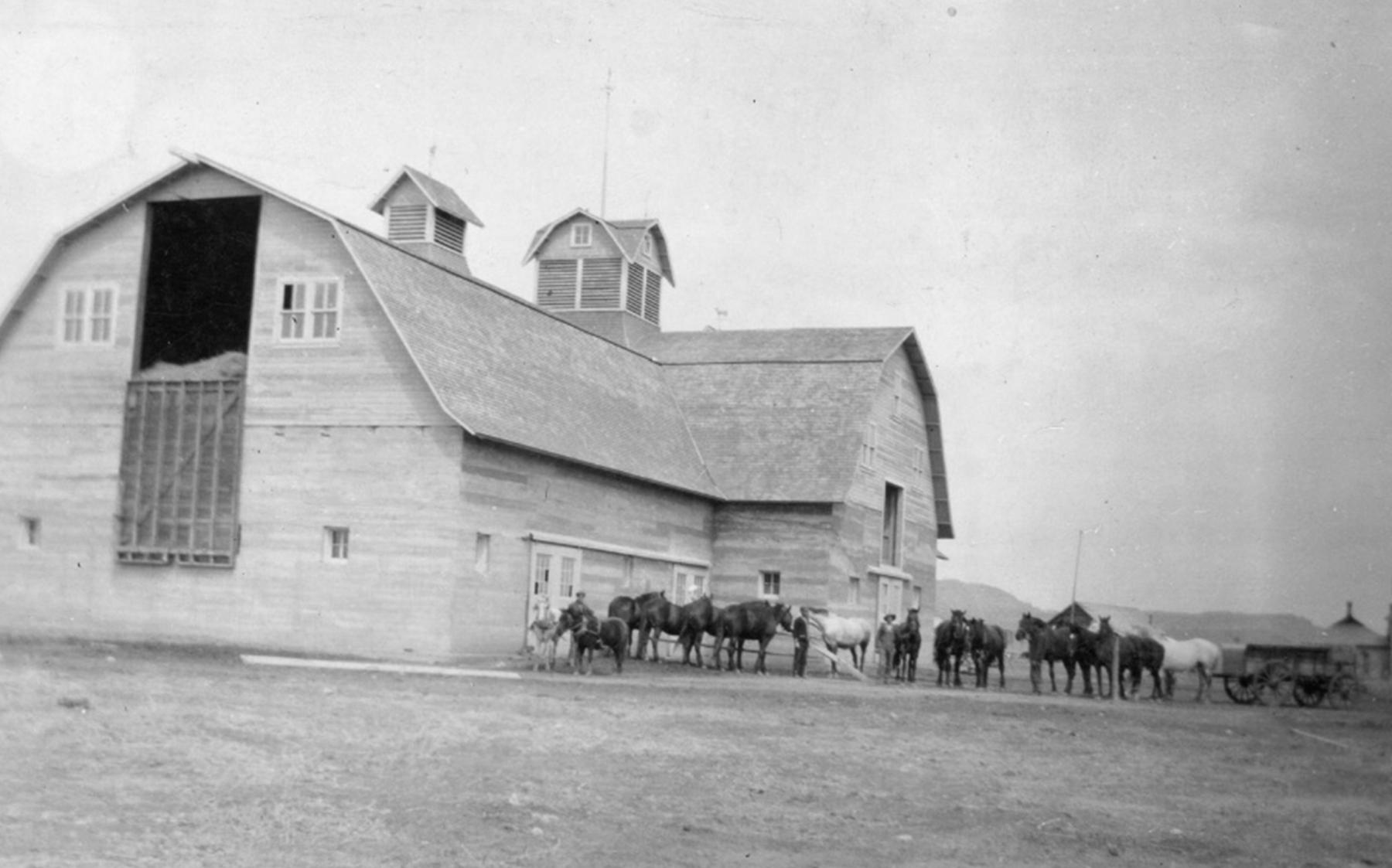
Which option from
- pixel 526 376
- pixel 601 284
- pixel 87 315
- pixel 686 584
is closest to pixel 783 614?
pixel 686 584

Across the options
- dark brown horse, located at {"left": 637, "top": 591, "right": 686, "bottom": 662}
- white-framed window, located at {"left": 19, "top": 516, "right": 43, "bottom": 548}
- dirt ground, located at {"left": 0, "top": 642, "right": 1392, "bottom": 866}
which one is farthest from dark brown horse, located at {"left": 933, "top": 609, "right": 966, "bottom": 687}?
white-framed window, located at {"left": 19, "top": 516, "right": 43, "bottom": 548}

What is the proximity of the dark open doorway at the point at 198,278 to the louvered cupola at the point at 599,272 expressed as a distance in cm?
2108

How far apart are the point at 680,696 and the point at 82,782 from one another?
1229 cm

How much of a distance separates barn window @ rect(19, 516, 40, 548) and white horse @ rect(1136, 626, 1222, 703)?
24264 mm

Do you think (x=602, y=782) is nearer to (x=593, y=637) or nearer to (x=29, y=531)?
(x=593, y=637)

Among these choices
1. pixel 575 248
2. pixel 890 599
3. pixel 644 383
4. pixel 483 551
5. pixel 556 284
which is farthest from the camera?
pixel 556 284

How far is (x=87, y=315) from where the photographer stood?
1182 inches

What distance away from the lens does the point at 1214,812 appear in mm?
13906

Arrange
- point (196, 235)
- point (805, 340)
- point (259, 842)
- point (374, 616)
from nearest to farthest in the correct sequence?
point (259, 842) → point (374, 616) → point (196, 235) → point (805, 340)

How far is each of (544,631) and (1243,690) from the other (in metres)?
17.2

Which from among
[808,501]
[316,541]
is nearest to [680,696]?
[316,541]

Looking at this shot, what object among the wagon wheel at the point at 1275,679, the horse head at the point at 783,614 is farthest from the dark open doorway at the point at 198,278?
the wagon wheel at the point at 1275,679

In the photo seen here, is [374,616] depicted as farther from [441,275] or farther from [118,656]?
[441,275]

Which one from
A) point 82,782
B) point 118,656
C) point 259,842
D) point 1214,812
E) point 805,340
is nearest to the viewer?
point 259,842
